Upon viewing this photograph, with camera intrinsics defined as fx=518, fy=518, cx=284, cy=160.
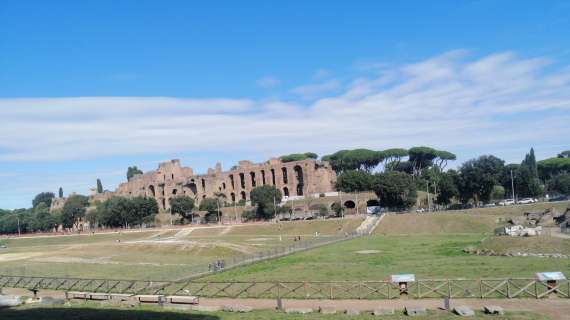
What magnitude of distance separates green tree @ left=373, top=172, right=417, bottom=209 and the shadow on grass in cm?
7263

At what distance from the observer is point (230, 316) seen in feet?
70.6

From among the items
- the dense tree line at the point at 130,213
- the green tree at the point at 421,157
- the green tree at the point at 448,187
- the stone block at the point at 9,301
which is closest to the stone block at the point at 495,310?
the stone block at the point at 9,301

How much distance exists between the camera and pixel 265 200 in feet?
333

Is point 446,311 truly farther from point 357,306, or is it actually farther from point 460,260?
point 460,260

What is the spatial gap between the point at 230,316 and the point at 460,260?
21066mm

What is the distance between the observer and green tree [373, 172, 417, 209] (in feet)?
301

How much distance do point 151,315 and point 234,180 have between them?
109270 millimetres

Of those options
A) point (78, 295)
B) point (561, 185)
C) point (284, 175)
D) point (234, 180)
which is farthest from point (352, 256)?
point (234, 180)

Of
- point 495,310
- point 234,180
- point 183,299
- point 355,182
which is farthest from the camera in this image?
point 234,180

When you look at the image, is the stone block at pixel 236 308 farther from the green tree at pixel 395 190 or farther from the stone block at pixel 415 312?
the green tree at pixel 395 190

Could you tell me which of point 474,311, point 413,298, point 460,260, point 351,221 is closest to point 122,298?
point 413,298

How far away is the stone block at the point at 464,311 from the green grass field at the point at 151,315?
216 millimetres

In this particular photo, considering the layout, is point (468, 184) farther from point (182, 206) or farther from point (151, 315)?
point (151, 315)

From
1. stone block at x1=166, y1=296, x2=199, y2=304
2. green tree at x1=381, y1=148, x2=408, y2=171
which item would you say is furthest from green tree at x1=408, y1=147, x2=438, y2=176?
stone block at x1=166, y1=296, x2=199, y2=304
